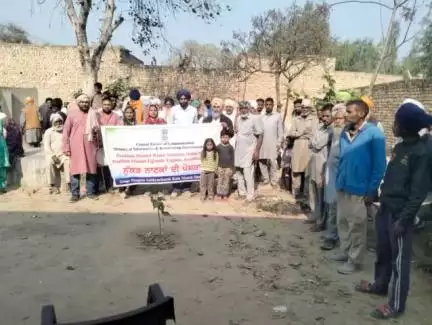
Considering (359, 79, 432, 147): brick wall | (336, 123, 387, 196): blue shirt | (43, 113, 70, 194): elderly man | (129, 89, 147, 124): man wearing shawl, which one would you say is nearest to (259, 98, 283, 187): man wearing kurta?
(129, 89, 147, 124): man wearing shawl

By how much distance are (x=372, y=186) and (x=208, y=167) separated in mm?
3541

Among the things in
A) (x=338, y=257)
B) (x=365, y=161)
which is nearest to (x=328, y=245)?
(x=338, y=257)

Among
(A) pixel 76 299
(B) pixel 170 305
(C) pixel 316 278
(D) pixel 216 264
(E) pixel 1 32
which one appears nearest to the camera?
(B) pixel 170 305

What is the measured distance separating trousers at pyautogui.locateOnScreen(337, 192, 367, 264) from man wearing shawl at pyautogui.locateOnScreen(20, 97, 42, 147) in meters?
9.59

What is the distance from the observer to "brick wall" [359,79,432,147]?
12.7 meters

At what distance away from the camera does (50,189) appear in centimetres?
759

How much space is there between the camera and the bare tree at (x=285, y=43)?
20.9 m

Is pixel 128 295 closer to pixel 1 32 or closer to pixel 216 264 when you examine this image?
pixel 216 264

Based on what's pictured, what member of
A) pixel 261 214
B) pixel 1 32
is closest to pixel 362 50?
pixel 1 32

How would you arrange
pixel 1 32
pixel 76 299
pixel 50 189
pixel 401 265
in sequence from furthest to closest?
pixel 1 32 → pixel 50 189 → pixel 76 299 → pixel 401 265

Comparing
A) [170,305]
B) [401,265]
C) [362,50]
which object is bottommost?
[401,265]

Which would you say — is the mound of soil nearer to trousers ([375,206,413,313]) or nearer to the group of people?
the group of people

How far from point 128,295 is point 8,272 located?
4.51 ft

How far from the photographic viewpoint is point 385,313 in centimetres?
347
